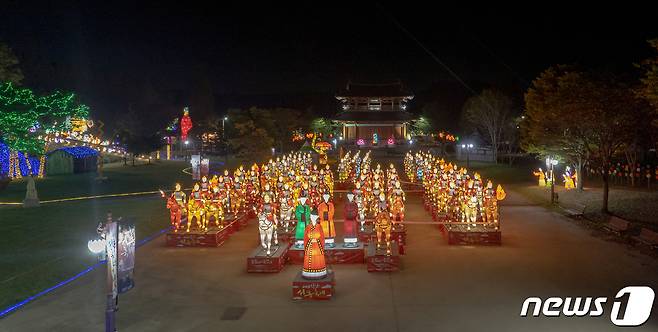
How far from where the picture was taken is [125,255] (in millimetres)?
8547

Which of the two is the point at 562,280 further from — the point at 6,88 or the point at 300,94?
the point at 300,94

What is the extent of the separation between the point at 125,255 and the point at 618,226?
50.3 feet

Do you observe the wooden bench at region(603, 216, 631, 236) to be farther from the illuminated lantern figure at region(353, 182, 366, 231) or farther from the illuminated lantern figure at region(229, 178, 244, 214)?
the illuminated lantern figure at region(229, 178, 244, 214)

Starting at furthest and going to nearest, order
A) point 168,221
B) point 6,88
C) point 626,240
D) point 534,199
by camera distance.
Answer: point 6,88 → point 534,199 → point 168,221 → point 626,240

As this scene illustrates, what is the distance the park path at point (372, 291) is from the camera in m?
10.0

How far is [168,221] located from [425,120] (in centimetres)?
5549

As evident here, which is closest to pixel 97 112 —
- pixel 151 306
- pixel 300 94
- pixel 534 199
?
pixel 300 94

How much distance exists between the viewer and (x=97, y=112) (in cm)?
7762

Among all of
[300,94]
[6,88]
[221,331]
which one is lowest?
[221,331]

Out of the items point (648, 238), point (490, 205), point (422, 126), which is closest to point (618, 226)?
point (648, 238)

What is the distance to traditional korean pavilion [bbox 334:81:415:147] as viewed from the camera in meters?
70.2

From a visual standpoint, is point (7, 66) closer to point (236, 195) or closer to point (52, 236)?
point (52, 236)

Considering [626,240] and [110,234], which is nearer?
[110,234]

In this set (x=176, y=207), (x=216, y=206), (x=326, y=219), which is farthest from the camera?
(x=216, y=206)
